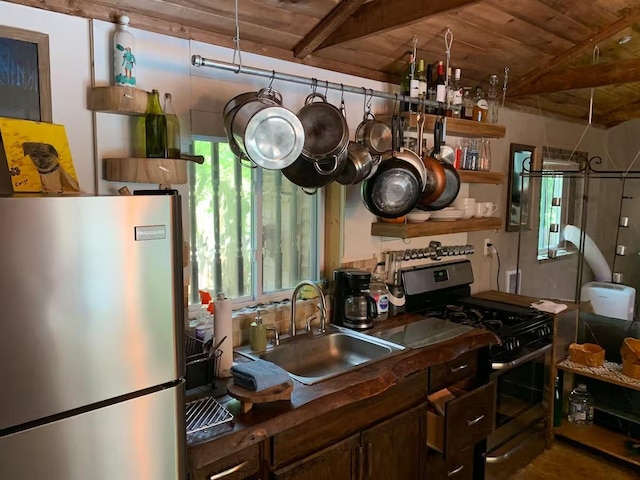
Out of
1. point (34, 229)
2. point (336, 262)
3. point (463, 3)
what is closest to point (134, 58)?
point (34, 229)

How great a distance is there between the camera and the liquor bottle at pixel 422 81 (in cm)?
252

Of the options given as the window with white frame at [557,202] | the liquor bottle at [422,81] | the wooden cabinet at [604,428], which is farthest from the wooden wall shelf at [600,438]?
the liquor bottle at [422,81]

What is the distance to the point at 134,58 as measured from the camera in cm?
173

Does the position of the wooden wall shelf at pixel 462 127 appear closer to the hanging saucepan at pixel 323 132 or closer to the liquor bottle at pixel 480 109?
the liquor bottle at pixel 480 109

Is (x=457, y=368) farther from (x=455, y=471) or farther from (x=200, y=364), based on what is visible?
(x=200, y=364)

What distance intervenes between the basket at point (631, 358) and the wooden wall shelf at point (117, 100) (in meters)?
3.03

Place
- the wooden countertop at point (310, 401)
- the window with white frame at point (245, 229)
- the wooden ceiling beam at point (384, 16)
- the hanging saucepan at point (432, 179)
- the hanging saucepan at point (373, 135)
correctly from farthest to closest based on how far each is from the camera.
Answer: the hanging saucepan at point (432, 179)
the hanging saucepan at point (373, 135)
the window with white frame at point (245, 229)
the wooden ceiling beam at point (384, 16)
the wooden countertop at point (310, 401)

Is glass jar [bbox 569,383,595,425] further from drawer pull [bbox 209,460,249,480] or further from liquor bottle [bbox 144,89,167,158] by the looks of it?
liquor bottle [bbox 144,89,167,158]

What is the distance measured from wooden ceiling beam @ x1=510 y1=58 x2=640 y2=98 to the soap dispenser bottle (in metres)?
2.38

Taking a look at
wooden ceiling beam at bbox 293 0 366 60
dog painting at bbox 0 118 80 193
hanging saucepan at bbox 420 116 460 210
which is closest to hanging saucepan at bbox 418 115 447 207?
hanging saucepan at bbox 420 116 460 210

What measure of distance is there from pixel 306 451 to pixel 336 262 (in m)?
1.07

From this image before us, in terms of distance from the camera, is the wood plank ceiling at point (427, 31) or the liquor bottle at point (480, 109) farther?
the liquor bottle at point (480, 109)

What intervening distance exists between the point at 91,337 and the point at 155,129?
0.92m

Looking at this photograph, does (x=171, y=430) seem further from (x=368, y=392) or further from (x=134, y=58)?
(x=134, y=58)
